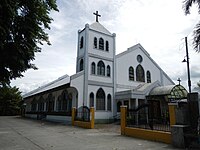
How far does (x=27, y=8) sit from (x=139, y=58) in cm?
1942

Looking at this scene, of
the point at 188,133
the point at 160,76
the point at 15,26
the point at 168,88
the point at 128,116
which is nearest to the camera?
the point at 15,26

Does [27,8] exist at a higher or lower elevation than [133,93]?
higher

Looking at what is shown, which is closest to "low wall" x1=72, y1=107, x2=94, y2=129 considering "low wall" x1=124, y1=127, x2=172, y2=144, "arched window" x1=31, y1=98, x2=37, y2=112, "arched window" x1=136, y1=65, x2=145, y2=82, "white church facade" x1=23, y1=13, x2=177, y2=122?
"white church facade" x1=23, y1=13, x2=177, y2=122

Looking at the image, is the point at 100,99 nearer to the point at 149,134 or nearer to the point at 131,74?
the point at 131,74

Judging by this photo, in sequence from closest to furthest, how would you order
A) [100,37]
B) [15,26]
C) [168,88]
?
1. [15,26]
2. [168,88]
3. [100,37]

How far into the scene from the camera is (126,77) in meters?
23.4

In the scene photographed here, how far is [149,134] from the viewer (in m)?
9.95

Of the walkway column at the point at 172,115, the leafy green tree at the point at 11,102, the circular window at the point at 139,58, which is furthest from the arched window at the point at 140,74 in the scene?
the leafy green tree at the point at 11,102

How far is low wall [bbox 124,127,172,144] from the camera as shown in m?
8.94

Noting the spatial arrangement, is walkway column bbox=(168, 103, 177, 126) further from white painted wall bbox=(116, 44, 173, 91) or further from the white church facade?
white painted wall bbox=(116, 44, 173, 91)

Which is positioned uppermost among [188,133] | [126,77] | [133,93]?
[126,77]

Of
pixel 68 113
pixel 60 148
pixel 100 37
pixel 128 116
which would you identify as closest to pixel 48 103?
pixel 68 113

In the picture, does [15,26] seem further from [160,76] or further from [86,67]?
[160,76]

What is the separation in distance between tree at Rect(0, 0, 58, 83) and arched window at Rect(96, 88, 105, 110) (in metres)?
13.0
